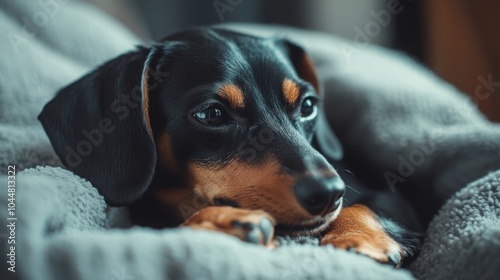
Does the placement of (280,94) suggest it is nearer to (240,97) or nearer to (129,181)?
(240,97)

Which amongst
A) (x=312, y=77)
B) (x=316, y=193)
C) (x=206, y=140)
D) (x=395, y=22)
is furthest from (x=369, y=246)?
(x=395, y=22)

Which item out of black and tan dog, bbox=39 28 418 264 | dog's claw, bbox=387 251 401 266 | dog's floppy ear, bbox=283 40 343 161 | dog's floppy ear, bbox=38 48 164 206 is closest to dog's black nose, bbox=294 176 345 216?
black and tan dog, bbox=39 28 418 264

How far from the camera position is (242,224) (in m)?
0.91

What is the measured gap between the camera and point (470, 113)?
1761 mm

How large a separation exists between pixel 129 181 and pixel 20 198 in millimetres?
366

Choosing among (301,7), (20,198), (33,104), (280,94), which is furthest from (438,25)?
(20,198)

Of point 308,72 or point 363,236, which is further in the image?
point 308,72

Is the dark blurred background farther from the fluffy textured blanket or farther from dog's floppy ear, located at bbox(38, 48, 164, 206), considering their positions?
dog's floppy ear, located at bbox(38, 48, 164, 206)

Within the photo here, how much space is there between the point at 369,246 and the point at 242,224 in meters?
0.28

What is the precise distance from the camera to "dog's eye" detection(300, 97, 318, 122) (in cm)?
140

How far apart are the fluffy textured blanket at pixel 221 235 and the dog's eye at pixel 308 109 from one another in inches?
14.8

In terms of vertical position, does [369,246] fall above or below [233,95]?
below

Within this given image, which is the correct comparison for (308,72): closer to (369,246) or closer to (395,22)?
(369,246)

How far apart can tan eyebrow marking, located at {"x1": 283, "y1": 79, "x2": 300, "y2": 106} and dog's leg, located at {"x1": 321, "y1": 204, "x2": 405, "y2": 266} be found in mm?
321
